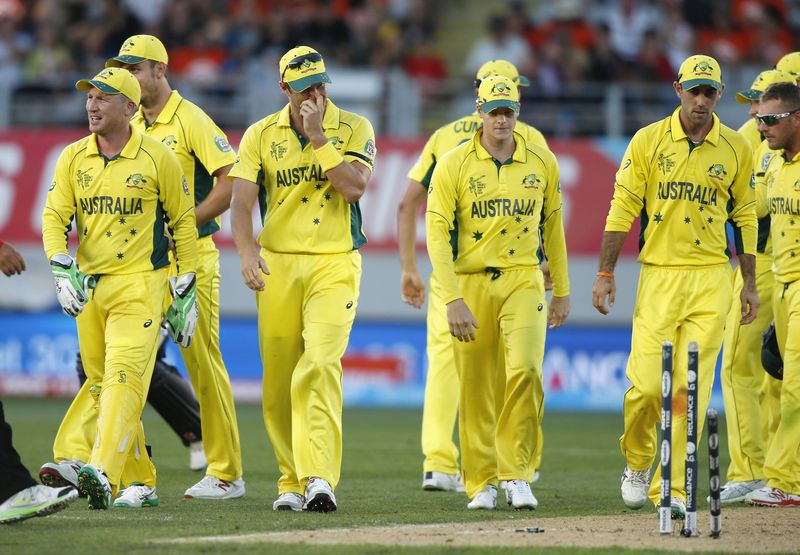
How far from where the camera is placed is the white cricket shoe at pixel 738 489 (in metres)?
9.60

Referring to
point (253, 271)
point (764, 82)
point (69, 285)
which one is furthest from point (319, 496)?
point (764, 82)

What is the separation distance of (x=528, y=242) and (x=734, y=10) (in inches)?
576

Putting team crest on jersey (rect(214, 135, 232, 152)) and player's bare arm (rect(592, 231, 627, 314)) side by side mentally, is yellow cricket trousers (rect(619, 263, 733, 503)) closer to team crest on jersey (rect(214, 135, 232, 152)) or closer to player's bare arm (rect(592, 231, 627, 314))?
player's bare arm (rect(592, 231, 627, 314))

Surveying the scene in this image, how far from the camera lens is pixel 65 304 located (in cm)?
823

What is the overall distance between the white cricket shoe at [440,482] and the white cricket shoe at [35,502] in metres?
3.33

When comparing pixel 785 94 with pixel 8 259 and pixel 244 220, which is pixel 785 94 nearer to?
pixel 244 220

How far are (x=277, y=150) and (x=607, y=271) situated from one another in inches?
86.7

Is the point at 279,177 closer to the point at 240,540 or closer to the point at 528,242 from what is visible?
the point at 528,242

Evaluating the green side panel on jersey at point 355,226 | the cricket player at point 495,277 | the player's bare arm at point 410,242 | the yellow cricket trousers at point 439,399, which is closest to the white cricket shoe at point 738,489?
the yellow cricket trousers at point 439,399

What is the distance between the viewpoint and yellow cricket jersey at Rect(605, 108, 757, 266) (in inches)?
343

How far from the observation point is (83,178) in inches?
340

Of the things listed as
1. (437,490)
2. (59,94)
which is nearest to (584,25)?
(59,94)

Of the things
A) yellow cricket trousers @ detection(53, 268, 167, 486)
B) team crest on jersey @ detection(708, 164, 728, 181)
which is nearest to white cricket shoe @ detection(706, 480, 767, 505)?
team crest on jersey @ detection(708, 164, 728, 181)

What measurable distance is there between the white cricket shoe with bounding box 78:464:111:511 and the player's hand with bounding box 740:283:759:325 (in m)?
4.10
